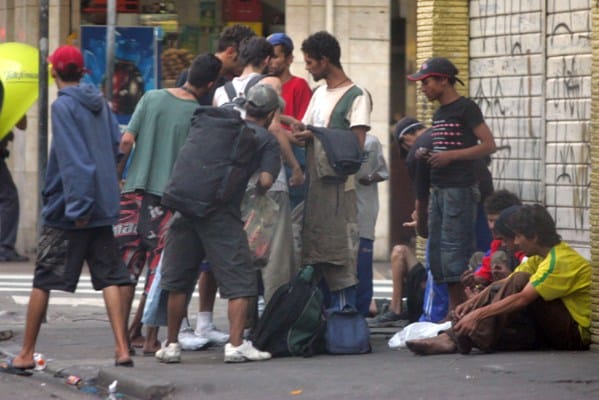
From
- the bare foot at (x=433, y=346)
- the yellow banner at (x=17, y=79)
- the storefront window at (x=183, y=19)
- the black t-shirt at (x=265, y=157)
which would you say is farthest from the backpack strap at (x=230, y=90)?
the storefront window at (x=183, y=19)

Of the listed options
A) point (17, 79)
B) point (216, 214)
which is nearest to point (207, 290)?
point (216, 214)

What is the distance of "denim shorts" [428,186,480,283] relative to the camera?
10.1 metres

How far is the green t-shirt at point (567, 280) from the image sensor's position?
9211mm

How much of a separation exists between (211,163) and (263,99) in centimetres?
64

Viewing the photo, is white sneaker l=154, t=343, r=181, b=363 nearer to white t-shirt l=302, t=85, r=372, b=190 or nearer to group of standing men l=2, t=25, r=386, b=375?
group of standing men l=2, t=25, r=386, b=375

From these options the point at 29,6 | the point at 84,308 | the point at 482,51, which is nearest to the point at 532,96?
the point at 482,51

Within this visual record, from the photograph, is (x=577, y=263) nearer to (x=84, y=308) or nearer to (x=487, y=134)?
(x=487, y=134)

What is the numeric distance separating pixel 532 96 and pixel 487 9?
932mm

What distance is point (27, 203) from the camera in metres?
19.2

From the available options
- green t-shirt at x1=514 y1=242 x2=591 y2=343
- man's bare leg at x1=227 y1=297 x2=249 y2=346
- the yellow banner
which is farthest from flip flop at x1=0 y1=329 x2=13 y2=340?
the yellow banner

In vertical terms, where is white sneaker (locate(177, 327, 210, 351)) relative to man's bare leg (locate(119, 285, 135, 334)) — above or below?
below

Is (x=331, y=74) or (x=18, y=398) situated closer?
(x=18, y=398)

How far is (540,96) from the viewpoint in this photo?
11.0m

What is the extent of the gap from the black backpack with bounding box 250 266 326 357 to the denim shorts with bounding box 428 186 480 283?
0.90 metres
